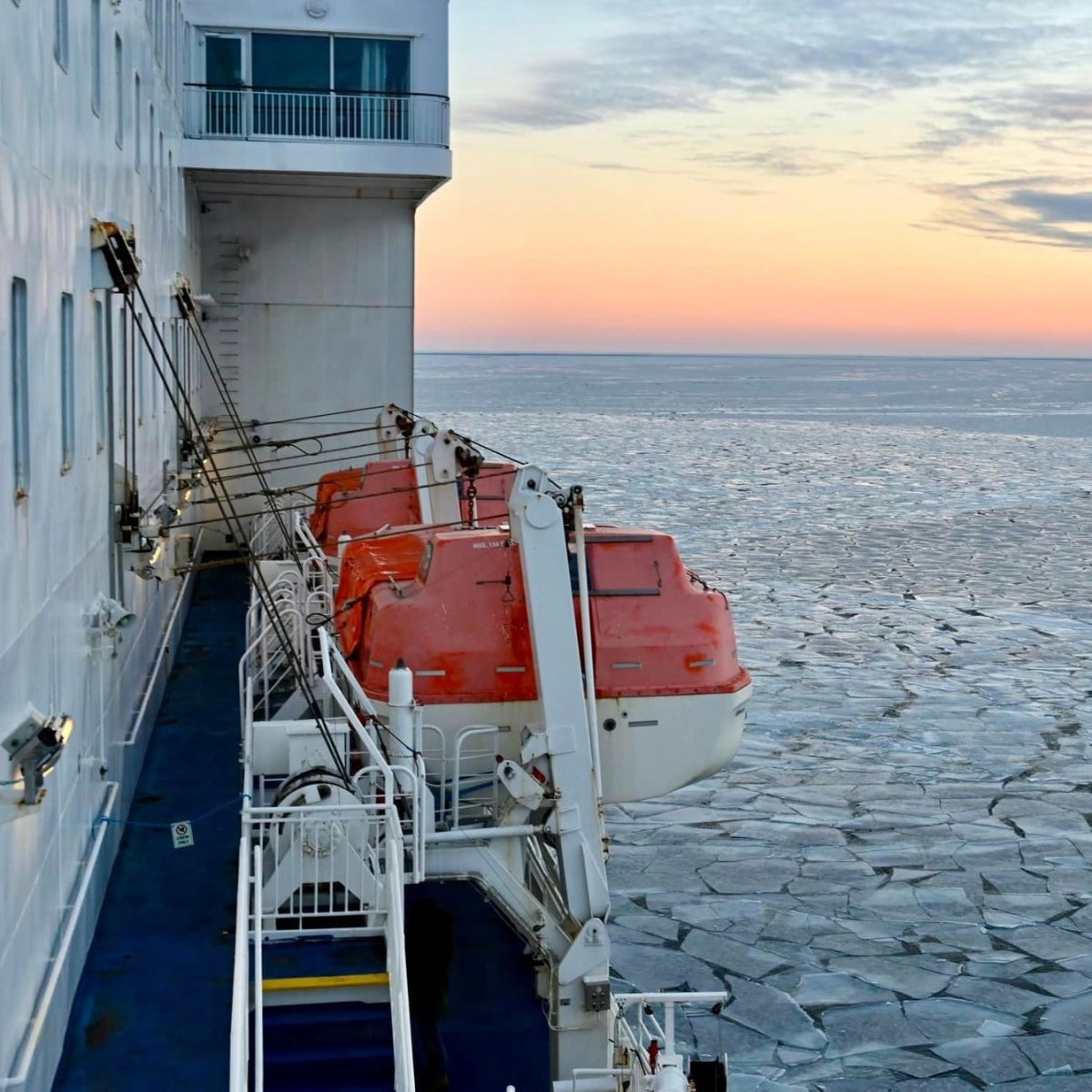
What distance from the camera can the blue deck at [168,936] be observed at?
5.50 meters

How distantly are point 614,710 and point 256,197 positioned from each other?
971 centimetres

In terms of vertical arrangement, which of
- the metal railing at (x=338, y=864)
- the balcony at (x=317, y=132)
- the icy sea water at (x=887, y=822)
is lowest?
the icy sea water at (x=887, y=822)

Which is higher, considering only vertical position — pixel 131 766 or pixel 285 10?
pixel 285 10

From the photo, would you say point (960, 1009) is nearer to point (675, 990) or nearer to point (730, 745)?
point (675, 990)

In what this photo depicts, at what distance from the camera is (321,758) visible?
23.8 feet

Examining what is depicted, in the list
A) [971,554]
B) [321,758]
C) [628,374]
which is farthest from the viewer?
[628,374]

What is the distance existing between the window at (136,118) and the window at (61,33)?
10.8 feet

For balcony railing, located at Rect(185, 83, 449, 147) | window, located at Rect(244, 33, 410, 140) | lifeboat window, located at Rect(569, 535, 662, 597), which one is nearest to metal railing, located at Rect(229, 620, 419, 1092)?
lifeboat window, located at Rect(569, 535, 662, 597)

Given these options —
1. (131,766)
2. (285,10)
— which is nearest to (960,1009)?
(131,766)

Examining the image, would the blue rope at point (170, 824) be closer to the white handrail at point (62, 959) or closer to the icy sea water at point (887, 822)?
the white handrail at point (62, 959)

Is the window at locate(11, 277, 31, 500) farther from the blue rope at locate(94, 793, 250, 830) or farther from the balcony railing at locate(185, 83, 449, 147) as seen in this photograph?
the balcony railing at locate(185, 83, 449, 147)

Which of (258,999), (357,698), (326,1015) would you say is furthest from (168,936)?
(357,698)

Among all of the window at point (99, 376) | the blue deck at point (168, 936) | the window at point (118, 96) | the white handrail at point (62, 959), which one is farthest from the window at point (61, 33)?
the blue deck at point (168, 936)

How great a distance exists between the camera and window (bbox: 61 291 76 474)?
18.6 feet
